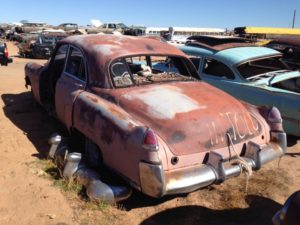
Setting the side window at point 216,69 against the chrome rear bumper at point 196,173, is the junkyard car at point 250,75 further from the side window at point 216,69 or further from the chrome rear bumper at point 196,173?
the chrome rear bumper at point 196,173

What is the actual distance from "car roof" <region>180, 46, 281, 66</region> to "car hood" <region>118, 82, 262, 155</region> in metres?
2.18

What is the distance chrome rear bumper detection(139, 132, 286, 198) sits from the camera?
360 centimetres

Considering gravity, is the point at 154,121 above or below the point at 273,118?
above

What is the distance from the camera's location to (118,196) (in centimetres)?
395

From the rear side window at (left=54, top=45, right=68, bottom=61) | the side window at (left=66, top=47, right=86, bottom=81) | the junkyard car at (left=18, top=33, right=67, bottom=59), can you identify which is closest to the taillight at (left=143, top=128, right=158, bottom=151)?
the side window at (left=66, top=47, right=86, bottom=81)

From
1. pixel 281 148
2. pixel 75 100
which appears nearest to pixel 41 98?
pixel 75 100

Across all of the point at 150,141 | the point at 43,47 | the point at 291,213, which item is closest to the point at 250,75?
the point at 150,141

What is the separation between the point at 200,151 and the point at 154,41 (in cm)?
237

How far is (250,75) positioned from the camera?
24.5ft

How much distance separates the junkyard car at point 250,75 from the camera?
5973 millimetres

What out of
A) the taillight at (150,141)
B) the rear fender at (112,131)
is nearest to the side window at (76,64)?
the rear fender at (112,131)

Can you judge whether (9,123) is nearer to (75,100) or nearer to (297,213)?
(75,100)

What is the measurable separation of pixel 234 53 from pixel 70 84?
3211 millimetres

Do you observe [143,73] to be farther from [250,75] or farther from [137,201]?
[250,75]
